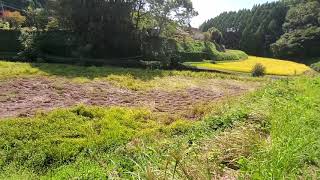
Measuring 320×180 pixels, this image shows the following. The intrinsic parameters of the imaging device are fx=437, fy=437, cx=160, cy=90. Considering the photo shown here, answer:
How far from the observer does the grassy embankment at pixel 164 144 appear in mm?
4926

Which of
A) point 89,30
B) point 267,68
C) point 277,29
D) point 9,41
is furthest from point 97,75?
point 277,29

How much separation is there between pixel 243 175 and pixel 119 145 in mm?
4139

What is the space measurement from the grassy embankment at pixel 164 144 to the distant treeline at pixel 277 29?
38211mm

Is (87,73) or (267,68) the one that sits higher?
(87,73)

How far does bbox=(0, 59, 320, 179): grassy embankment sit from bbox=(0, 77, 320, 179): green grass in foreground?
1cm

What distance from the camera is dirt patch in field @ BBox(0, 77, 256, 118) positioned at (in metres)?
11.4

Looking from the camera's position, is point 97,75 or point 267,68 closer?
point 97,75

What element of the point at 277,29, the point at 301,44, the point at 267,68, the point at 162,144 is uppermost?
the point at 277,29

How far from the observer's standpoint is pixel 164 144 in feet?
23.7

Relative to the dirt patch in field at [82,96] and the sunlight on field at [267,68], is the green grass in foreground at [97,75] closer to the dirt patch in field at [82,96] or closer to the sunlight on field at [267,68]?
the dirt patch in field at [82,96]

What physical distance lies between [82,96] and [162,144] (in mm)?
6203

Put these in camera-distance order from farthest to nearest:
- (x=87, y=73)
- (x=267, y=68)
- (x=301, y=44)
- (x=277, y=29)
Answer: (x=277, y=29)
(x=301, y=44)
(x=267, y=68)
(x=87, y=73)

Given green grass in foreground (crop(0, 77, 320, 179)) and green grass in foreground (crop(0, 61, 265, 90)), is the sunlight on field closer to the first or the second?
green grass in foreground (crop(0, 61, 265, 90))

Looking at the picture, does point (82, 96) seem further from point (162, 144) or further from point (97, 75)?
point (162, 144)
